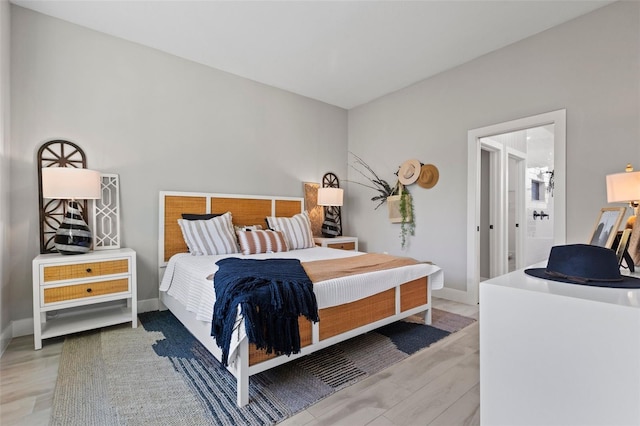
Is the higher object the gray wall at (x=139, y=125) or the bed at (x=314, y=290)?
the gray wall at (x=139, y=125)

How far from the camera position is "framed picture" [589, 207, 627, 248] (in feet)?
4.43

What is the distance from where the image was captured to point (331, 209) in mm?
4902

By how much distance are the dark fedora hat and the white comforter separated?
50.4 inches

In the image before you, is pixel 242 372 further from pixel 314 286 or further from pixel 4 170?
pixel 4 170

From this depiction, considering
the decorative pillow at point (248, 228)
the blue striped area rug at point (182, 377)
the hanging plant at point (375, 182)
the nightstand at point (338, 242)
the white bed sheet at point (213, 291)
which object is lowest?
the blue striped area rug at point (182, 377)

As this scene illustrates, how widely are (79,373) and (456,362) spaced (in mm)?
2529

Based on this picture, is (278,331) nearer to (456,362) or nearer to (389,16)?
(456,362)

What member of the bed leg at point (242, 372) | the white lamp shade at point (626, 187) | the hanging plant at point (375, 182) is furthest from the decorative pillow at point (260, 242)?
the white lamp shade at point (626, 187)

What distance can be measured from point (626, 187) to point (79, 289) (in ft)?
12.9

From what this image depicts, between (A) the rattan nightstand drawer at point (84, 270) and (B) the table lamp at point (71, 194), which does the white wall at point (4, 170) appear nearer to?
(B) the table lamp at point (71, 194)

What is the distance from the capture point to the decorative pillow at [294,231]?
143 inches

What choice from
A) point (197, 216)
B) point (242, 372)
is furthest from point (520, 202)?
point (242, 372)

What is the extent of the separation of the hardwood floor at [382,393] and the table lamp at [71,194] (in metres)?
0.81

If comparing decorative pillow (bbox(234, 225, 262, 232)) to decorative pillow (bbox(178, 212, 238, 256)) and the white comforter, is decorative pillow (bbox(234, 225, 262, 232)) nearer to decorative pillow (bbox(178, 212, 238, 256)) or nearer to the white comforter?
decorative pillow (bbox(178, 212, 238, 256))
